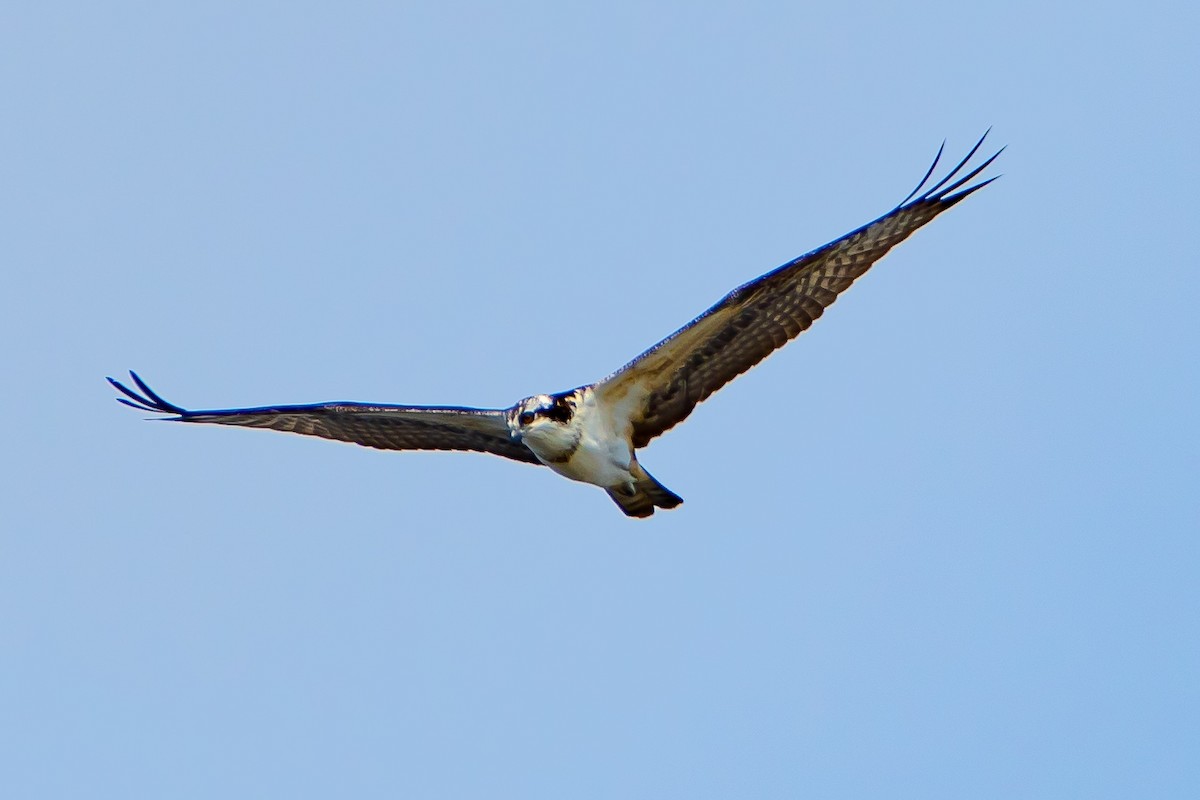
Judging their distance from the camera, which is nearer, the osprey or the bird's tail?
the osprey

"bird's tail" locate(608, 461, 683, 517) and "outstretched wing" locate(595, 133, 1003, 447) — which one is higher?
"outstretched wing" locate(595, 133, 1003, 447)

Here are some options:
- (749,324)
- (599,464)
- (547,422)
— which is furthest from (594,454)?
(749,324)

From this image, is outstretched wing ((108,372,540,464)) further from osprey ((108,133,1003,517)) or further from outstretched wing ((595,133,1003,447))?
outstretched wing ((595,133,1003,447))

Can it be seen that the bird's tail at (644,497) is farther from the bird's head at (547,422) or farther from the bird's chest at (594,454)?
the bird's head at (547,422)

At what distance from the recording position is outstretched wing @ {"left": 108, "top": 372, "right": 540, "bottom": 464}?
13641mm

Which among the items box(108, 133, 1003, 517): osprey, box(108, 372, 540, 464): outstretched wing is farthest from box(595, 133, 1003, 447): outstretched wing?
box(108, 372, 540, 464): outstretched wing

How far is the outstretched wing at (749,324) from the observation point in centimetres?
1224

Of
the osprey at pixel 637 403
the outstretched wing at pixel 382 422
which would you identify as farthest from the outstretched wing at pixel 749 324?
the outstretched wing at pixel 382 422

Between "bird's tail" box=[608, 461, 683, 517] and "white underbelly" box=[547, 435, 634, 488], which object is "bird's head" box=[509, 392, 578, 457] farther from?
"bird's tail" box=[608, 461, 683, 517]

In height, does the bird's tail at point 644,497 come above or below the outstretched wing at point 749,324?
below

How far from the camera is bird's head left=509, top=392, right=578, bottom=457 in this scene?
12.8 metres

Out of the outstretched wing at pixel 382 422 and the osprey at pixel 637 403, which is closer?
the osprey at pixel 637 403

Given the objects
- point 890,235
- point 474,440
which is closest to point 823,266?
point 890,235

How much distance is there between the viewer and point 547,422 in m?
12.8
